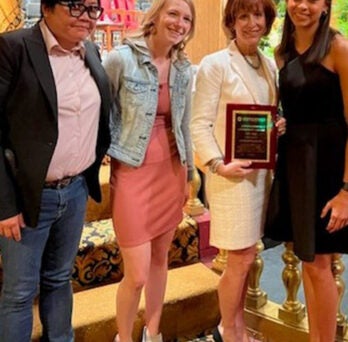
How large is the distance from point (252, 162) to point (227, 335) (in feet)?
2.32

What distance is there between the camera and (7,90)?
5.16 feet

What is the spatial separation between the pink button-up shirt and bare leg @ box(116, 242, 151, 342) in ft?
1.32

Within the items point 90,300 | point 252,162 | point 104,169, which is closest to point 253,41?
point 252,162

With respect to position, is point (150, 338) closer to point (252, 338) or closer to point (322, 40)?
point (252, 338)

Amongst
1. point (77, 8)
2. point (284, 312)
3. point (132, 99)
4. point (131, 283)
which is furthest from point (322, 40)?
point (284, 312)

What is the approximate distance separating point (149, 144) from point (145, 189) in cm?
16

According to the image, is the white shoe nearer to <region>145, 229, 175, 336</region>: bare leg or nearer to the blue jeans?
<region>145, 229, 175, 336</region>: bare leg

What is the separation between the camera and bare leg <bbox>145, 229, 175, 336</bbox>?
7.05 ft

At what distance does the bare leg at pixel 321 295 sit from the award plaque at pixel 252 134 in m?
0.37

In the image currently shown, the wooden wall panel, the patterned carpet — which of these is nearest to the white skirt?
the patterned carpet

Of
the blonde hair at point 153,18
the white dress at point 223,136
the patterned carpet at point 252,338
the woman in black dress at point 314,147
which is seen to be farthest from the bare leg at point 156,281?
the blonde hair at point 153,18

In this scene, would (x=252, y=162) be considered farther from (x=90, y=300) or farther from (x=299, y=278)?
(x=90, y=300)

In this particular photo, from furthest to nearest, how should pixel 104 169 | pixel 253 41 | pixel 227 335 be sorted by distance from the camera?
pixel 104 169
pixel 227 335
pixel 253 41

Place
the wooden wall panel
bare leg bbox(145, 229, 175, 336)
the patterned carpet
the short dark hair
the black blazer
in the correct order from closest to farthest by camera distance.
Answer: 1. the black blazer
2. the short dark hair
3. bare leg bbox(145, 229, 175, 336)
4. the patterned carpet
5. the wooden wall panel
